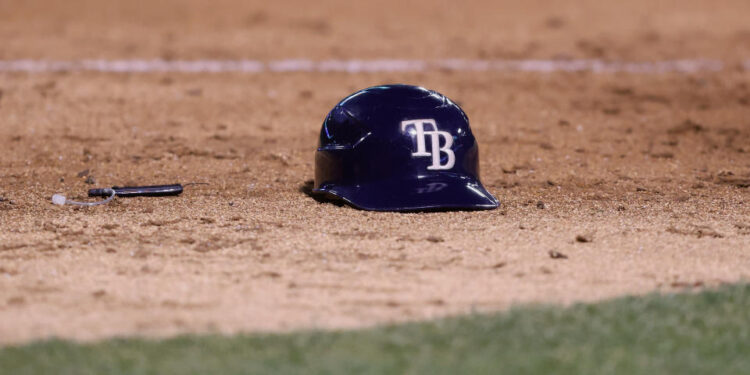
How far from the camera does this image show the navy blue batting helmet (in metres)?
5.08

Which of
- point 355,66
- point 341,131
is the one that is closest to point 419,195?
point 341,131

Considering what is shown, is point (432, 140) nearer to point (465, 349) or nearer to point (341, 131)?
point (341, 131)

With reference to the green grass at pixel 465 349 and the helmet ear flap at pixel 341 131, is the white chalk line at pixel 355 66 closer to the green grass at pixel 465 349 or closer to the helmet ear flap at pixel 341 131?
the helmet ear flap at pixel 341 131

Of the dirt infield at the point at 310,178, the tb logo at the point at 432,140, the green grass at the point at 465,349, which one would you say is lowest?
the green grass at the point at 465,349

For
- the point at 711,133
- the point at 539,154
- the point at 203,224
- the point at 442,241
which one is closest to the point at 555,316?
the point at 442,241

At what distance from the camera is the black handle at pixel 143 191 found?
5523mm

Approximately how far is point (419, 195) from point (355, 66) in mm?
5085

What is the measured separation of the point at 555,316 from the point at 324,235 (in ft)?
4.86

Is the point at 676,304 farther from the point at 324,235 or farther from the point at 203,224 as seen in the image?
the point at 203,224

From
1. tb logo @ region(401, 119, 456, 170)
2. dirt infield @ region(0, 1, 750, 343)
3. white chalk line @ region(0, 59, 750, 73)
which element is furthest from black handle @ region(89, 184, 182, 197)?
white chalk line @ region(0, 59, 750, 73)

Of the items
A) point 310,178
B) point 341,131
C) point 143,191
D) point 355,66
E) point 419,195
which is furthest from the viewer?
point 355,66

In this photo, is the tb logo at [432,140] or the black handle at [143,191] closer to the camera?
the tb logo at [432,140]

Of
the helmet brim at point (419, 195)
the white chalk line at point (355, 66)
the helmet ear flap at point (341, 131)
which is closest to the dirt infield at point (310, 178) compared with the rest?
the helmet brim at point (419, 195)

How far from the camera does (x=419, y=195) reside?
5043 mm
